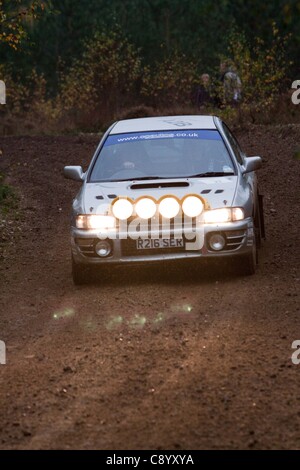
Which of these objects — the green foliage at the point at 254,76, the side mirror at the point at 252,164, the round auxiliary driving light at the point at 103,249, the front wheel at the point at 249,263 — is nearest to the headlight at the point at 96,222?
the round auxiliary driving light at the point at 103,249

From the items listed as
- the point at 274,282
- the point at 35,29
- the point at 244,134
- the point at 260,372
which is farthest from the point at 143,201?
the point at 35,29

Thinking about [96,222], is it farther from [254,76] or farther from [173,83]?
[173,83]

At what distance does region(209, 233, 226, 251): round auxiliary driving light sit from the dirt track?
376mm

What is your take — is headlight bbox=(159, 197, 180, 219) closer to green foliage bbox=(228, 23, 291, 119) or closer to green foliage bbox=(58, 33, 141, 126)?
green foliage bbox=(228, 23, 291, 119)

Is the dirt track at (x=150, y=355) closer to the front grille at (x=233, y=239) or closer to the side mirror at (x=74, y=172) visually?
the front grille at (x=233, y=239)

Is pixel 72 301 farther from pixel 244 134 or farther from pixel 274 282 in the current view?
pixel 244 134

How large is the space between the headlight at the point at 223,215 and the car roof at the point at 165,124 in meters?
1.74

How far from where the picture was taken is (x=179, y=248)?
33.4 ft

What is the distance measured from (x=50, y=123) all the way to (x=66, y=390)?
2624cm

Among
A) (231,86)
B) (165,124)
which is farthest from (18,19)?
(231,86)

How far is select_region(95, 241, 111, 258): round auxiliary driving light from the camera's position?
10.3 metres

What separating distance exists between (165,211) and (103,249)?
2.28ft

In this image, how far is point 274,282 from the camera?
10.3 meters

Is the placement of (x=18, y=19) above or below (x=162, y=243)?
above
